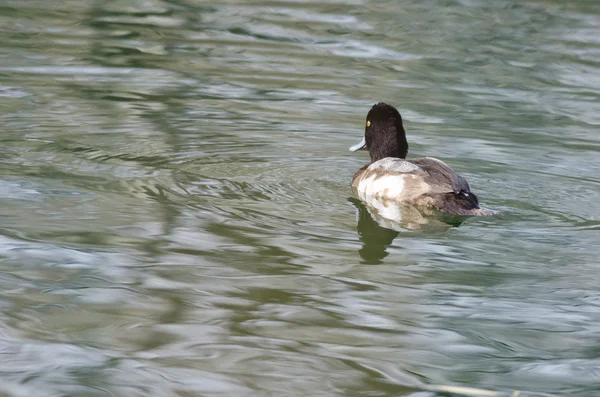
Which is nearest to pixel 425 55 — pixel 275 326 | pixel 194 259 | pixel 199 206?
pixel 199 206

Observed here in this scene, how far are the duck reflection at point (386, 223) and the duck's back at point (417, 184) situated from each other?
0.06 meters

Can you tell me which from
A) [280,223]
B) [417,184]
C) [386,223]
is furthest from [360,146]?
[280,223]

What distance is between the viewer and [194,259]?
671 cm

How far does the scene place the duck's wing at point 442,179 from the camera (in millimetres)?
7965

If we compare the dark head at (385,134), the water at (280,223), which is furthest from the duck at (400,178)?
the water at (280,223)

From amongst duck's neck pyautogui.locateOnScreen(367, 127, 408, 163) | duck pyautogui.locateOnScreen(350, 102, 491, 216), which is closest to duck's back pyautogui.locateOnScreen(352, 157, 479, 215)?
duck pyautogui.locateOnScreen(350, 102, 491, 216)

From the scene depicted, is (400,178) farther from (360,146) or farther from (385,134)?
(360,146)

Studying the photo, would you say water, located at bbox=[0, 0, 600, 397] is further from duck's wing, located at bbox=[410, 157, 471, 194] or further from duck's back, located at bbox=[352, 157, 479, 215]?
duck's wing, located at bbox=[410, 157, 471, 194]

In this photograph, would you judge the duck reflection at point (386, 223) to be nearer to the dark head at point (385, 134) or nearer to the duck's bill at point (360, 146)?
the dark head at point (385, 134)

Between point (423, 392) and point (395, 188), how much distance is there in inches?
144

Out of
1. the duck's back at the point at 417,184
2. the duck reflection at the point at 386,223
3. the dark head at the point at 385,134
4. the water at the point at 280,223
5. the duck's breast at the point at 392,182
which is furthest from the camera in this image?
the dark head at the point at 385,134

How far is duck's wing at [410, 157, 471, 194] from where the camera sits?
314 inches

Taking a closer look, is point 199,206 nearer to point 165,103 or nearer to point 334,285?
point 334,285

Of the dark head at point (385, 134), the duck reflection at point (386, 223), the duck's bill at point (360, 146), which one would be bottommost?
the duck reflection at point (386, 223)
